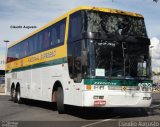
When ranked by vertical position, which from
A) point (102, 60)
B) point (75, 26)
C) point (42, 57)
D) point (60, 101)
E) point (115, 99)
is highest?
point (75, 26)

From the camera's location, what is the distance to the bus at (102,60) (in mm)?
13477

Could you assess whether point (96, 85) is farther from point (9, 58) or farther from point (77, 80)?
point (9, 58)

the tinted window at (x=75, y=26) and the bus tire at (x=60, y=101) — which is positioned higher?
the tinted window at (x=75, y=26)

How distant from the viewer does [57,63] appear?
16.4 metres

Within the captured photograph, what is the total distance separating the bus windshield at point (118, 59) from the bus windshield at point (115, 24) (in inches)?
19.5

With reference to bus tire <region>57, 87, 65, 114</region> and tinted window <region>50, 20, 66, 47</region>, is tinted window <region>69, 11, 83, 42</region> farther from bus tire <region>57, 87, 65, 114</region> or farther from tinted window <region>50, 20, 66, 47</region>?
bus tire <region>57, 87, 65, 114</region>

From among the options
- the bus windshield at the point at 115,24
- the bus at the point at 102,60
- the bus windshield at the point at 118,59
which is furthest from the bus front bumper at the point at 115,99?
the bus windshield at the point at 115,24

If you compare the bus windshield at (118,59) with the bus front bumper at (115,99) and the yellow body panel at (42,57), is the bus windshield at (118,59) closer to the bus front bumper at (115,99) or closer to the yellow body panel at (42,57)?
the bus front bumper at (115,99)

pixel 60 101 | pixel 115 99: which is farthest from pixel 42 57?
pixel 115 99

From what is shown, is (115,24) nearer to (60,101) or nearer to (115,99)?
(115,99)

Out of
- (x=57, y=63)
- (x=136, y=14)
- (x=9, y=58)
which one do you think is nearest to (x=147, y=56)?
(x=136, y=14)

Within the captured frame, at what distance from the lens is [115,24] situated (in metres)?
14.4

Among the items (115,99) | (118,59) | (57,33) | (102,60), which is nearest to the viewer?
(102,60)

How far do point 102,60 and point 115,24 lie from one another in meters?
1.64
